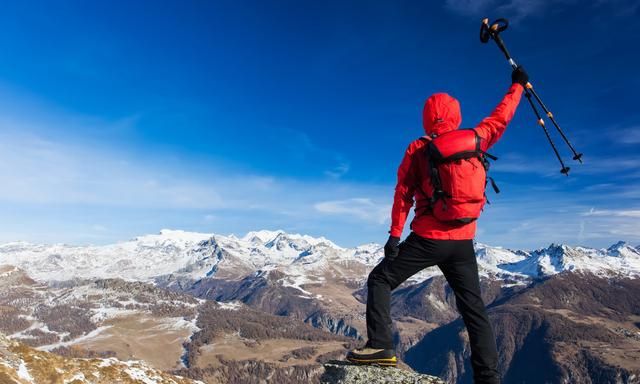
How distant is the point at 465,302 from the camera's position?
9.94 m

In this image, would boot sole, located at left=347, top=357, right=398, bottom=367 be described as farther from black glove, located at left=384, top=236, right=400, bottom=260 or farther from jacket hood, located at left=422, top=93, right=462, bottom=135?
jacket hood, located at left=422, top=93, right=462, bottom=135

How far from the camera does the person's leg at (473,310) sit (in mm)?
9430

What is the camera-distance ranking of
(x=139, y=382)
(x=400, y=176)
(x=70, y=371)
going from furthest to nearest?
(x=139, y=382) → (x=70, y=371) → (x=400, y=176)

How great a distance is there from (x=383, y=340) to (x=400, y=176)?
3.98 meters

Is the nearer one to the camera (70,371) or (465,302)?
(465,302)

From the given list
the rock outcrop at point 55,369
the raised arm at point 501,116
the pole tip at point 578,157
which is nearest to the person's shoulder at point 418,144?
the raised arm at point 501,116

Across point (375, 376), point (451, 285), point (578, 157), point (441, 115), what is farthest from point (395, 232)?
point (578, 157)

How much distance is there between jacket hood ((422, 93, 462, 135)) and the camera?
9.84 meters

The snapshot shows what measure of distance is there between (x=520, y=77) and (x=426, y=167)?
12.4 ft

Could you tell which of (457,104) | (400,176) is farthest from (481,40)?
(400,176)

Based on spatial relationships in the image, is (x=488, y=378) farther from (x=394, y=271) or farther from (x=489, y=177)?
(x=489, y=177)

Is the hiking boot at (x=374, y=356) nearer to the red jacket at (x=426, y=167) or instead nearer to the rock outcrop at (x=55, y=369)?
the red jacket at (x=426, y=167)

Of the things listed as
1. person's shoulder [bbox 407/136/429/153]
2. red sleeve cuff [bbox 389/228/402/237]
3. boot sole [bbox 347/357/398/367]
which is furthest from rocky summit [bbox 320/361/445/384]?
person's shoulder [bbox 407/136/429/153]

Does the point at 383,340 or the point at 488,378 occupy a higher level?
the point at 383,340
